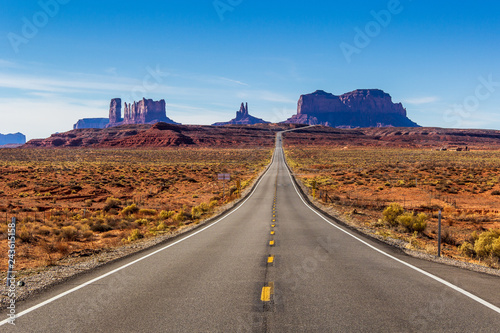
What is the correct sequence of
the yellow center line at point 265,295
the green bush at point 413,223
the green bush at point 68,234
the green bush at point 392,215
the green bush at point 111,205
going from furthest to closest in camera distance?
the green bush at point 111,205
the green bush at point 392,215
the green bush at point 413,223
the green bush at point 68,234
the yellow center line at point 265,295

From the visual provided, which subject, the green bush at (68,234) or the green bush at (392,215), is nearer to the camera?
the green bush at (68,234)

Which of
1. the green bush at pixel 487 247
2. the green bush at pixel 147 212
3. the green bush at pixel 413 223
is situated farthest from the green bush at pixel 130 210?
the green bush at pixel 487 247

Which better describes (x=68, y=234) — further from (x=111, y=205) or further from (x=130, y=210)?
(x=111, y=205)

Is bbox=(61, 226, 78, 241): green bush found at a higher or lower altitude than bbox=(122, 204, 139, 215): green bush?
higher

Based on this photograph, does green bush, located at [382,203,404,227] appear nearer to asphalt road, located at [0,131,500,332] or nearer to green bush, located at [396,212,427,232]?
green bush, located at [396,212,427,232]

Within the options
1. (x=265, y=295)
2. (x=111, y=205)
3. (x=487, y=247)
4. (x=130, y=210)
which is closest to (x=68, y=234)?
(x=130, y=210)

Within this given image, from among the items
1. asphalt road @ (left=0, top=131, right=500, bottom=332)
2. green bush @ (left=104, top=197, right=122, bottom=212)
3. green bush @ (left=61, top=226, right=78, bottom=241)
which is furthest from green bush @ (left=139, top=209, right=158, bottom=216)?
asphalt road @ (left=0, top=131, right=500, bottom=332)

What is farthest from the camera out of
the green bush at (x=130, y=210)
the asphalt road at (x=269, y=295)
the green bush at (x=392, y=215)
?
the green bush at (x=130, y=210)

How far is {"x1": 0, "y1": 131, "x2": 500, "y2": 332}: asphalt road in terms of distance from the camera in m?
4.98

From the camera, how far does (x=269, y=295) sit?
20.5 ft

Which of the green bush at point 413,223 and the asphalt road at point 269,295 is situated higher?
the asphalt road at point 269,295

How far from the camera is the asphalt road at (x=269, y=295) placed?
4.98m

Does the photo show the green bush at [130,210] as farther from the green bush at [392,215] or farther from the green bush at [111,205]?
the green bush at [392,215]

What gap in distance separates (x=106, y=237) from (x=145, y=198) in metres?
17.0
